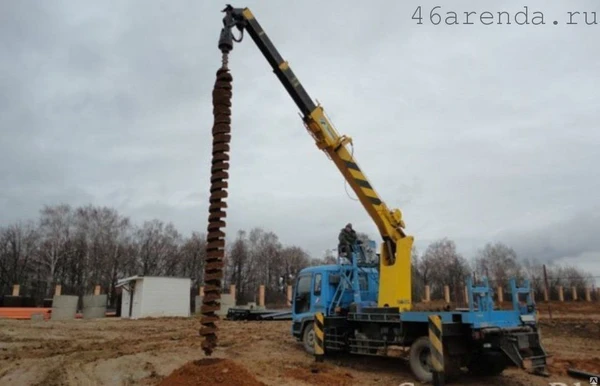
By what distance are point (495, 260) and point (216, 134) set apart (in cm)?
8593

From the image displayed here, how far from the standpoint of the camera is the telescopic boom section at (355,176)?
445 inches

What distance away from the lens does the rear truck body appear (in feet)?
30.1

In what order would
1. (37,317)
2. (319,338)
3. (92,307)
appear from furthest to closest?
1. (92,307)
2. (37,317)
3. (319,338)

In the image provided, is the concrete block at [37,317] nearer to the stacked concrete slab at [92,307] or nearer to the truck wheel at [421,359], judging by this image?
the stacked concrete slab at [92,307]

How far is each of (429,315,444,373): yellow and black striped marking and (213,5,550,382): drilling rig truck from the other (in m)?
0.02

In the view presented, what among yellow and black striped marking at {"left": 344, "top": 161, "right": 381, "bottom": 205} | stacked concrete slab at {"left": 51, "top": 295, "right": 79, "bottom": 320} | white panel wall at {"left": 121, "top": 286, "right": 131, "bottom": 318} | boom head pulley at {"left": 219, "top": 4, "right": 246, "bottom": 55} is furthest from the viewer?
white panel wall at {"left": 121, "top": 286, "right": 131, "bottom": 318}

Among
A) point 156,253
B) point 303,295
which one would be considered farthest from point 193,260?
point 303,295

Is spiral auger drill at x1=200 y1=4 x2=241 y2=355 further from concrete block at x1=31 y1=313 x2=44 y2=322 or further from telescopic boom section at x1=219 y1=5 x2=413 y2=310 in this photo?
concrete block at x1=31 y1=313 x2=44 y2=322

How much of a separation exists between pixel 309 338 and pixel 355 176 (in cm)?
492

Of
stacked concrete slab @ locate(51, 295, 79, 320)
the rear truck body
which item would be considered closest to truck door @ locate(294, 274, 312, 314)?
the rear truck body

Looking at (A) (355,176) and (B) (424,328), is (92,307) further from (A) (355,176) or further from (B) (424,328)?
(B) (424,328)

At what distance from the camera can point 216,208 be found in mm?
6996

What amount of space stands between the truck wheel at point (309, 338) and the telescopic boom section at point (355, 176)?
9.23 feet

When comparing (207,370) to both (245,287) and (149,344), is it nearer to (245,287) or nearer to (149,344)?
(149,344)
